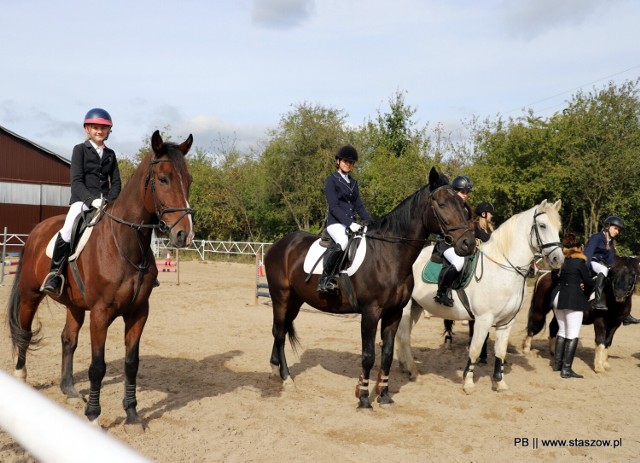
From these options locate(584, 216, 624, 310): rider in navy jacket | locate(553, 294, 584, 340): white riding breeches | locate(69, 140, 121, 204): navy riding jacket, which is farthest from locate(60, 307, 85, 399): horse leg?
locate(584, 216, 624, 310): rider in navy jacket

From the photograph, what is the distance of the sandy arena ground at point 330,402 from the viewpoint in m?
4.77

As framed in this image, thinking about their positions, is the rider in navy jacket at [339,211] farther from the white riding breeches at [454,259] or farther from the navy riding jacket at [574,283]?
the navy riding jacket at [574,283]

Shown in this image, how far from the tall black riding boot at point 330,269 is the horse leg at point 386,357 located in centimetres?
81

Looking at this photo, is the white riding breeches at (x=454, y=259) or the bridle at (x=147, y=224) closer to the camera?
the bridle at (x=147, y=224)

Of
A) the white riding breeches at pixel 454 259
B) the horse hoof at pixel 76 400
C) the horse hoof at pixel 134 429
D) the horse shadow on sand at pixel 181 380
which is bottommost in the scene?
the horse shadow on sand at pixel 181 380

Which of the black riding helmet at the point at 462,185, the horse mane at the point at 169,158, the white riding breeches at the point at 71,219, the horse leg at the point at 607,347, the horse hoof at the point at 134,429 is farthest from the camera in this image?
the horse leg at the point at 607,347

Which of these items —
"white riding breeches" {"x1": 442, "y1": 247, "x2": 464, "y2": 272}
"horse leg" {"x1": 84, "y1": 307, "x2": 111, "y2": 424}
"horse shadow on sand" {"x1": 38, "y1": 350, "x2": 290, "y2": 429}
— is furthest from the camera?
"white riding breeches" {"x1": 442, "y1": 247, "x2": 464, "y2": 272}

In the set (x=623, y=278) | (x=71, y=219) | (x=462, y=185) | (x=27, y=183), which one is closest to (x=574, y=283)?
(x=623, y=278)

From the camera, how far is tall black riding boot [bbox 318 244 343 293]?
628cm

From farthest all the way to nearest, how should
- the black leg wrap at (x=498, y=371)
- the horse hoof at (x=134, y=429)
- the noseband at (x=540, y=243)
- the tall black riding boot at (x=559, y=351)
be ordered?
the tall black riding boot at (x=559, y=351) → the black leg wrap at (x=498, y=371) → the noseband at (x=540, y=243) → the horse hoof at (x=134, y=429)

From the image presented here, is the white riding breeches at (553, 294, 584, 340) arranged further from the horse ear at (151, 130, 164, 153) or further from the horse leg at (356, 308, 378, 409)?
the horse ear at (151, 130, 164, 153)

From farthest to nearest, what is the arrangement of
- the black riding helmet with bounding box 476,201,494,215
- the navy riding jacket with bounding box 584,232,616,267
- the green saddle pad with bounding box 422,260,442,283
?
the black riding helmet with bounding box 476,201,494,215 → the navy riding jacket with bounding box 584,232,616,267 → the green saddle pad with bounding box 422,260,442,283

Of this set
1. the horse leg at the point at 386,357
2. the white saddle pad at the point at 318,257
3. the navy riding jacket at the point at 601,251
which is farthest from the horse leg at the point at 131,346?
the navy riding jacket at the point at 601,251

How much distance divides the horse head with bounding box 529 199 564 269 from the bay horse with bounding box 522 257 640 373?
2.31 meters
